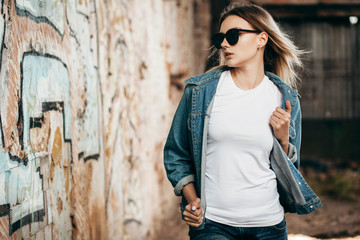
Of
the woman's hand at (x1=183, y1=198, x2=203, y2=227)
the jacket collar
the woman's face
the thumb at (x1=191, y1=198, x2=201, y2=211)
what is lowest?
the woman's hand at (x1=183, y1=198, x2=203, y2=227)

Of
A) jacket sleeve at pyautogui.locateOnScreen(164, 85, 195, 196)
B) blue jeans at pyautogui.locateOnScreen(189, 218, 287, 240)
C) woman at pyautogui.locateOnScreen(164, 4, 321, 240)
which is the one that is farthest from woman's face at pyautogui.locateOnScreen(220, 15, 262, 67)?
blue jeans at pyautogui.locateOnScreen(189, 218, 287, 240)

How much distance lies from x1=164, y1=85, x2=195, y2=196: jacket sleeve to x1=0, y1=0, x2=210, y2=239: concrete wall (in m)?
0.71

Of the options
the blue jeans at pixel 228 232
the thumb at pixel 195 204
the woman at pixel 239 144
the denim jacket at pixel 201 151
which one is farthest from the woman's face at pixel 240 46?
the blue jeans at pixel 228 232

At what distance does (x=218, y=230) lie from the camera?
241 cm

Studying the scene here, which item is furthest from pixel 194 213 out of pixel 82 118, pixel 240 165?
pixel 82 118

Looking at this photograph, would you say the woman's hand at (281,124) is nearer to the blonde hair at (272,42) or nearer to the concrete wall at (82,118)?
the blonde hair at (272,42)

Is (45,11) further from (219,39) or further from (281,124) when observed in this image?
(281,124)

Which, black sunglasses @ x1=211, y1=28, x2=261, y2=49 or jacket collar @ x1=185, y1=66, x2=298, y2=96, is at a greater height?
black sunglasses @ x1=211, y1=28, x2=261, y2=49

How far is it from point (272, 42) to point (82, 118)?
55.7 inches

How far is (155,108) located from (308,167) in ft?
13.9

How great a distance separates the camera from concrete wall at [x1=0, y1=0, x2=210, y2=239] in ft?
7.64

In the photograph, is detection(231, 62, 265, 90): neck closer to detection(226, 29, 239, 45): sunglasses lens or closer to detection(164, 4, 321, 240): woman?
detection(164, 4, 321, 240): woman

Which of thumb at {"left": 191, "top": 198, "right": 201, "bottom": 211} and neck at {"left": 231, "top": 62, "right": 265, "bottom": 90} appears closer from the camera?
thumb at {"left": 191, "top": 198, "right": 201, "bottom": 211}

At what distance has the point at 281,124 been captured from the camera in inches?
97.0
